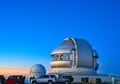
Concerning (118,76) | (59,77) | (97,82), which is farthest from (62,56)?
(59,77)

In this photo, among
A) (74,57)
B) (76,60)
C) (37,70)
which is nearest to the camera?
(76,60)

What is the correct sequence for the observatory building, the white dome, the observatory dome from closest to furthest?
the observatory building → the observatory dome → the white dome

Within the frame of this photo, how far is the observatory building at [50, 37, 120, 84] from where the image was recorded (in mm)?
80688

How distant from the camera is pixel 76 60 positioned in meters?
81.2

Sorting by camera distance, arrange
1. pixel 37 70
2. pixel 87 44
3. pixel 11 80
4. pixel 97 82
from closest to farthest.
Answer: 1. pixel 11 80
2. pixel 97 82
3. pixel 87 44
4. pixel 37 70

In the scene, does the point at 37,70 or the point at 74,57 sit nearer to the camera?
the point at 74,57

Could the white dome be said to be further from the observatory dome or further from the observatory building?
the observatory building

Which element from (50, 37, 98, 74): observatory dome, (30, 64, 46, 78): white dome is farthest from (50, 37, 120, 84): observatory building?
(30, 64, 46, 78): white dome

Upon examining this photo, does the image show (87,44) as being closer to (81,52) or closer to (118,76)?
(81,52)

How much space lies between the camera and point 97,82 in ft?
204

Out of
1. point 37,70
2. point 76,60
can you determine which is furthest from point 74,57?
point 37,70

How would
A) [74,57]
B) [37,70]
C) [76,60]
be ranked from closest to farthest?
1. [76,60]
2. [74,57]
3. [37,70]

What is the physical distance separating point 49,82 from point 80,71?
28.7 meters

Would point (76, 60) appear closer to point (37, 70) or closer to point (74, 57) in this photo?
point (74, 57)
